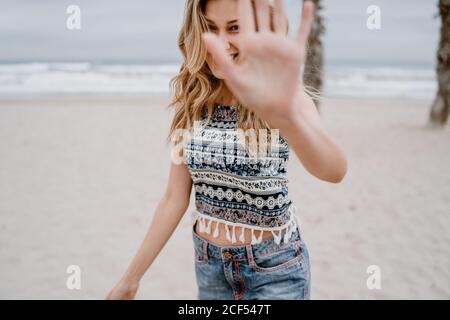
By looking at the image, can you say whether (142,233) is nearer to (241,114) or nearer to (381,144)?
(241,114)

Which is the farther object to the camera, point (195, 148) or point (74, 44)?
point (74, 44)

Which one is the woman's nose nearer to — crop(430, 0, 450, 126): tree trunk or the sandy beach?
the sandy beach

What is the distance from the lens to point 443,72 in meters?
11.8

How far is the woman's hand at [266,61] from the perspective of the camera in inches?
43.3

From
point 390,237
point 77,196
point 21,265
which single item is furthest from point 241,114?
point 77,196

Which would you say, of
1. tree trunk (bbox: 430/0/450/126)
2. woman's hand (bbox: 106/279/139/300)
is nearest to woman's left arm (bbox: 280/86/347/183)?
woman's hand (bbox: 106/279/139/300)

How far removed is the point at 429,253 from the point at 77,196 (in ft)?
18.0

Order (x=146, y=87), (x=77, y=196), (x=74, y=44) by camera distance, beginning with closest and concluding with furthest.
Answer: (x=77, y=196) → (x=146, y=87) → (x=74, y=44)

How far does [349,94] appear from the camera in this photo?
24344 millimetres

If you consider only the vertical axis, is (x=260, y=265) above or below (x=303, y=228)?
above

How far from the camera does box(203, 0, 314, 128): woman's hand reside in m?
1.10

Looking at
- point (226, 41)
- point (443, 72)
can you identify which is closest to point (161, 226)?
point (226, 41)

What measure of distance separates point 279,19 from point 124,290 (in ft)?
4.82

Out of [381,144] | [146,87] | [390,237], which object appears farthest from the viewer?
[146,87]
